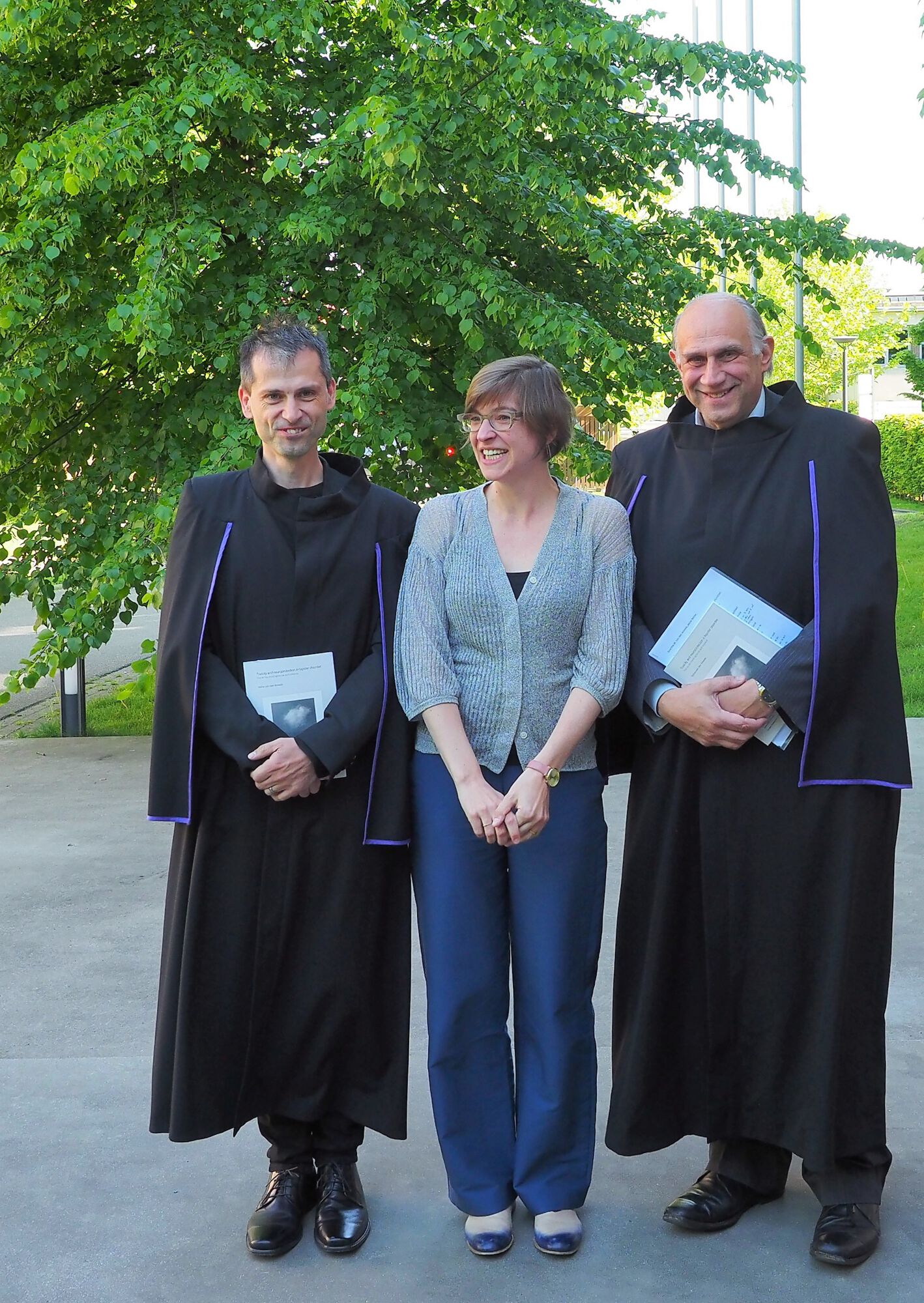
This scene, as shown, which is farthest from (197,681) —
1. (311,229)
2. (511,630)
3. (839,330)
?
(839,330)

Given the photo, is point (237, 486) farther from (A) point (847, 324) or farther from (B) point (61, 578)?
(A) point (847, 324)

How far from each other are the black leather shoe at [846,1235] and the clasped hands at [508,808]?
1.10 m

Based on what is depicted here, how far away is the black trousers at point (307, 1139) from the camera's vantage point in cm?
335

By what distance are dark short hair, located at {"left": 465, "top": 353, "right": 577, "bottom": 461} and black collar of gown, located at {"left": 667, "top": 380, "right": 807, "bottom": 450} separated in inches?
12.0

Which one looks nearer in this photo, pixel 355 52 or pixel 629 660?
pixel 629 660

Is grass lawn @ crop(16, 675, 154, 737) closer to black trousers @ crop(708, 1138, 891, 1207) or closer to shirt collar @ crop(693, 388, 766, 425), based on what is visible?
black trousers @ crop(708, 1138, 891, 1207)

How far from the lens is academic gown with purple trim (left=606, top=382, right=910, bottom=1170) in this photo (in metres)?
3.07

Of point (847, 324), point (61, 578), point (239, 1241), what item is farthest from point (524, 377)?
point (847, 324)

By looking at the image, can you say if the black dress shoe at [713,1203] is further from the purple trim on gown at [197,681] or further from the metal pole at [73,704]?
the metal pole at [73,704]

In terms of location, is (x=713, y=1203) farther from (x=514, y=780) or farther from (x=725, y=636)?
(x=725, y=636)

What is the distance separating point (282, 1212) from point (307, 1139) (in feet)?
0.63

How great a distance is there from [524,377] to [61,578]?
17.2ft

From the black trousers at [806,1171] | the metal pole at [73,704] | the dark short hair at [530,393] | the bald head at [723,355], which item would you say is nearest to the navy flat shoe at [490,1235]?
the black trousers at [806,1171]

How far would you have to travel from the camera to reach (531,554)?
124 inches
